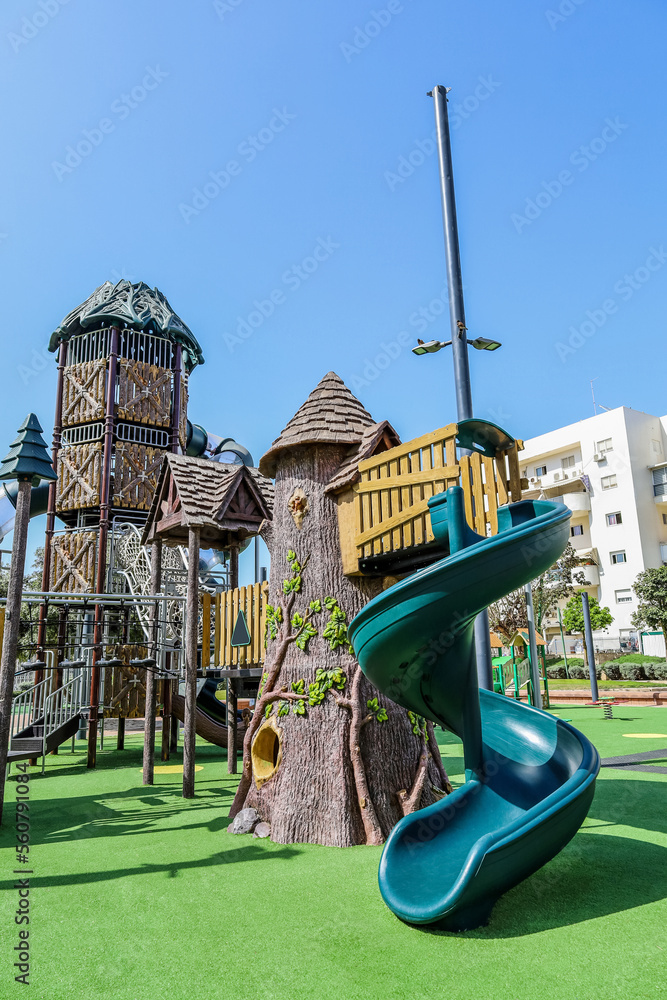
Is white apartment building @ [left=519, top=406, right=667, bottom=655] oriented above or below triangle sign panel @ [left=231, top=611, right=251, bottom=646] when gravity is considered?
above

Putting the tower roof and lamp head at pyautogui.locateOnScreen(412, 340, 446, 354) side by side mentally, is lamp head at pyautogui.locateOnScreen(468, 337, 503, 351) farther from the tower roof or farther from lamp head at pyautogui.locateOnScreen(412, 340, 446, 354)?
the tower roof

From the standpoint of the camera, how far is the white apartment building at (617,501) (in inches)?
1962

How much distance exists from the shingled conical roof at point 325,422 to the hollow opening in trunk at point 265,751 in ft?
11.1

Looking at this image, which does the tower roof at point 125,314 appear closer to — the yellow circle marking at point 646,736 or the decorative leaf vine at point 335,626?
the decorative leaf vine at point 335,626

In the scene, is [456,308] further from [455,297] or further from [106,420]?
[106,420]

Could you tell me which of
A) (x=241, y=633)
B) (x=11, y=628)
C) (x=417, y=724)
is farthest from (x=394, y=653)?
(x=11, y=628)

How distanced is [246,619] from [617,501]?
46.8 m

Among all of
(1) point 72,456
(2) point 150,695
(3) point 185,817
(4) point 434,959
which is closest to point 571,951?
(4) point 434,959

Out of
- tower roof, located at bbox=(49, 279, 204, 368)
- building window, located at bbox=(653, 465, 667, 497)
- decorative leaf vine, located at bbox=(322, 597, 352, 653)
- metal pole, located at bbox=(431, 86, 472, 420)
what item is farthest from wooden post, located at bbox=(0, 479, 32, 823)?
building window, located at bbox=(653, 465, 667, 497)

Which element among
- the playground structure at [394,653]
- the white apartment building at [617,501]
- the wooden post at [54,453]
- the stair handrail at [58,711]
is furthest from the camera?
the white apartment building at [617,501]

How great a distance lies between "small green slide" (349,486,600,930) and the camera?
478cm

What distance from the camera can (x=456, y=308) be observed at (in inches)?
314

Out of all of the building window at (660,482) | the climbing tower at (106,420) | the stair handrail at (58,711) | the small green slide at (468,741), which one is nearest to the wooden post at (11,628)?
the stair handrail at (58,711)

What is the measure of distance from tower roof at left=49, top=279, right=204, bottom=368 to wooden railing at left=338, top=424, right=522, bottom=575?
18.0 meters
